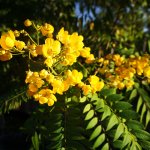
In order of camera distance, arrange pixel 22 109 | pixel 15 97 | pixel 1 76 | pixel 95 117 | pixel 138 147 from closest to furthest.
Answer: pixel 138 147
pixel 95 117
pixel 15 97
pixel 1 76
pixel 22 109

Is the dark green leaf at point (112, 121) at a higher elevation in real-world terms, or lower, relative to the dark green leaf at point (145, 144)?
higher

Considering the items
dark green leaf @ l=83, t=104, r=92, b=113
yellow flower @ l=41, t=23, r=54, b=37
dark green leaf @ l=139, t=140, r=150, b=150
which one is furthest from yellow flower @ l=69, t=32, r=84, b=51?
dark green leaf @ l=139, t=140, r=150, b=150

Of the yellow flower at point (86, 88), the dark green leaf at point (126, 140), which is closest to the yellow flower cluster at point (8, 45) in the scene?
the yellow flower at point (86, 88)

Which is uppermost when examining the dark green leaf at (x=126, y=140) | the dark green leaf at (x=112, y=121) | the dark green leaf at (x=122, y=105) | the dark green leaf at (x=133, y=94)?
the dark green leaf at (x=133, y=94)

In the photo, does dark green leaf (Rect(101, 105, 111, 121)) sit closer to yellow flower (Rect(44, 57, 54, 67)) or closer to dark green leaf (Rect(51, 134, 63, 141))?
dark green leaf (Rect(51, 134, 63, 141))

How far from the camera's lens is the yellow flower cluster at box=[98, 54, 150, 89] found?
2295 mm

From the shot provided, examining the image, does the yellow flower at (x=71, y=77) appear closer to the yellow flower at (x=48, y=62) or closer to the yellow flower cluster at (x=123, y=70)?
the yellow flower at (x=48, y=62)

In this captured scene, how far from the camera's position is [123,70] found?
2.32 m

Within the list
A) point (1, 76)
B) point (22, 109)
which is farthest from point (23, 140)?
point (22, 109)

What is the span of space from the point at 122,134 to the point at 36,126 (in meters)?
0.64

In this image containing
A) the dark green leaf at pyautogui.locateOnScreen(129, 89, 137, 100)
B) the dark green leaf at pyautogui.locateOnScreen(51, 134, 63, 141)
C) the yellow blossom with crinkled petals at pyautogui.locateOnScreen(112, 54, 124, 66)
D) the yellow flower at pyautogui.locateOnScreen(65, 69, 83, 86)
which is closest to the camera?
the yellow flower at pyautogui.locateOnScreen(65, 69, 83, 86)

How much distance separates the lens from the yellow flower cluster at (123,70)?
2.29 metres

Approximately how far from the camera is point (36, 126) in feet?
7.80

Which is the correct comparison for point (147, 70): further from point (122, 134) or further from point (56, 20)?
point (56, 20)
